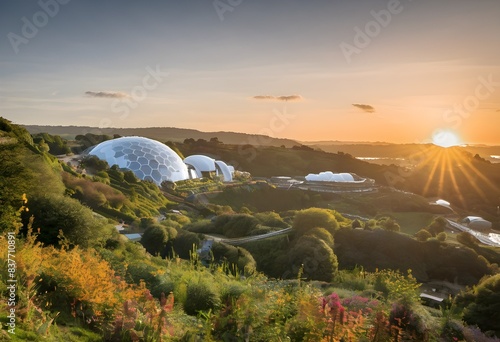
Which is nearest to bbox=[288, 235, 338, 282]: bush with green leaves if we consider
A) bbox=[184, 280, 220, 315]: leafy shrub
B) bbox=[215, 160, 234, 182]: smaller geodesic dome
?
bbox=[184, 280, 220, 315]: leafy shrub

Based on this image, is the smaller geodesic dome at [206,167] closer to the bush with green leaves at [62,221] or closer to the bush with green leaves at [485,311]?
the bush with green leaves at [62,221]

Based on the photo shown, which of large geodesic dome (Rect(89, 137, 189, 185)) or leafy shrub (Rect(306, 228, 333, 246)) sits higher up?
large geodesic dome (Rect(89, 137, 189, 185))

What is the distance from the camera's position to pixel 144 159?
6119 cm

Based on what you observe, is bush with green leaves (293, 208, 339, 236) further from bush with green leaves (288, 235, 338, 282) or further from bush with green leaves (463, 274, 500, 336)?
bush with green leaves (463, 274, 500, 336)

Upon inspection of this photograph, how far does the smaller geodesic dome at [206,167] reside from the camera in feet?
240

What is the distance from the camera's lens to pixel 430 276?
1102 inches

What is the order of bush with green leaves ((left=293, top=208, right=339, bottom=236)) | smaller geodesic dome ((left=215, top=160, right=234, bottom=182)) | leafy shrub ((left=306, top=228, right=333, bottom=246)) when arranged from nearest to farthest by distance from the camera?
leafy shrub ((left=306, top=228, right=333, bottom=246)) → bush with green leaves ((left=293, top=208, right=339, bottom=236)) → smaller geodesic dome ((left=215, top=160, right=234, bottom=182))

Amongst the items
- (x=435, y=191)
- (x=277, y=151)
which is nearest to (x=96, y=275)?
(x=435, y=191)

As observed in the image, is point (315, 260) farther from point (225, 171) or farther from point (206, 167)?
point (225, 171)

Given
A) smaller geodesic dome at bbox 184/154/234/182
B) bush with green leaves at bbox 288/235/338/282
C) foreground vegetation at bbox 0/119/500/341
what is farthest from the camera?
smaller geodesic dome at bbox 184/154/234/182

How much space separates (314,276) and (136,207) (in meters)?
22.6

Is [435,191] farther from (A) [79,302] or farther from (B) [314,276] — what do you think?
(A) [79,302]

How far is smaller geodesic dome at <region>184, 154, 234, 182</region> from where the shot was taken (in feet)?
240

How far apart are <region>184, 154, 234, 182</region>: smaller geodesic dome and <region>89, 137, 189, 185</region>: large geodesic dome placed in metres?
7.71
